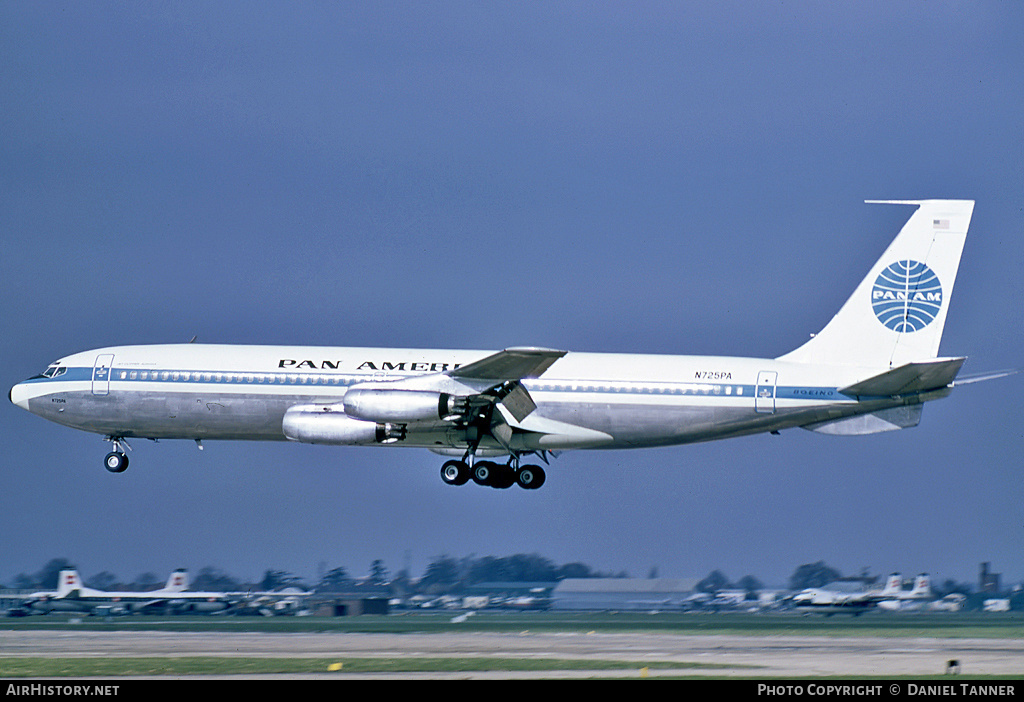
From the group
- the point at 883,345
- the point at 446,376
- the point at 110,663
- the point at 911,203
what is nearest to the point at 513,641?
the point at 446,376

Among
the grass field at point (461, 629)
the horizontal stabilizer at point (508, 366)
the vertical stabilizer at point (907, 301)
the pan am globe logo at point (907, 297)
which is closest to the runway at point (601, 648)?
the grass field at point (461, 629)

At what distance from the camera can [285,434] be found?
47.3 meters

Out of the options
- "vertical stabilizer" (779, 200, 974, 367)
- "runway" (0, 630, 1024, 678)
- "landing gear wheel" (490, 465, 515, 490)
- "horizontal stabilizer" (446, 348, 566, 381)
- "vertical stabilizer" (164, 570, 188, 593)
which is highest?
"vertical stabilizer" (779, 200, 974, 367)

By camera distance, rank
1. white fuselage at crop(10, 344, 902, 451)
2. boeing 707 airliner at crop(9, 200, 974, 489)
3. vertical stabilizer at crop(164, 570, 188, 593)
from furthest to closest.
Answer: vertical stabilizer at crop(164, 570, 188, 593), white fuselage at crop(10, 344, 902, 451), boeing 707 airliner at crop(9, 200, 974, 489)

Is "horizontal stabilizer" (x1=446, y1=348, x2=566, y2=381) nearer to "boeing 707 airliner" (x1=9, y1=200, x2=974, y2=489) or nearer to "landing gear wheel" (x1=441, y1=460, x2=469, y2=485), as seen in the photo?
"boeing 707 airliner" (x1=9, y1=200, x2=974, y2=489)

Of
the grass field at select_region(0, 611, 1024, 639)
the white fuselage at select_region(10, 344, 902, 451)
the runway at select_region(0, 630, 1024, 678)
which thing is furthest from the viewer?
the grass field at select_region(0, 611, 1024, 639)

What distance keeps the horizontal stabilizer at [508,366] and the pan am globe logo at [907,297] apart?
42.1 feet

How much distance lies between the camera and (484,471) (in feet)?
161

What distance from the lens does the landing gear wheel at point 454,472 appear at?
160ft

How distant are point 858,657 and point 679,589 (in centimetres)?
2577

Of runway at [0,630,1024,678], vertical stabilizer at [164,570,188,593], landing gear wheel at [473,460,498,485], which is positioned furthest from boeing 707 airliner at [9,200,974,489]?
vertical stabilizer at [164,570,188,593]

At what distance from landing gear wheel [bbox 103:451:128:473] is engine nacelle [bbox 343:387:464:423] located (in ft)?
37.8

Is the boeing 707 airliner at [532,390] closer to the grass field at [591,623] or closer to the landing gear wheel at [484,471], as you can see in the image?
the landing gear wheel at [484,471]

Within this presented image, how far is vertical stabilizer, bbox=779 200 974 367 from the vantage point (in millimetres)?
48031
